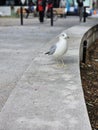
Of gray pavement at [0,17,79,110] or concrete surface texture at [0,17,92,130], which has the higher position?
concrete surface texture at [0,17,92,130]

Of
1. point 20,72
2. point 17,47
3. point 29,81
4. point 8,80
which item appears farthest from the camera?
point 17,47

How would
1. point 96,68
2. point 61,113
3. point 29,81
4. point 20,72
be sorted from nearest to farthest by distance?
point 61,113
point 29,81
point 20,72
point 96,68

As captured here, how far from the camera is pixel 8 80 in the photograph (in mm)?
7578

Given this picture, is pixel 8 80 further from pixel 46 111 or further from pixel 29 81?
pixel 46 111

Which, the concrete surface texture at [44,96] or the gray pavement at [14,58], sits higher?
the concrete surface texture at [44,96]

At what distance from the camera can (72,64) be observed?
7.62m

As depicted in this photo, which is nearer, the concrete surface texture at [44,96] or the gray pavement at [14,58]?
the concrete surface texture at [44,96]

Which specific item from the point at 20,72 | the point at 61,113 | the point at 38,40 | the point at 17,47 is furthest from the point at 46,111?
the point at 38,40

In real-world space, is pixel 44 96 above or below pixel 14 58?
above

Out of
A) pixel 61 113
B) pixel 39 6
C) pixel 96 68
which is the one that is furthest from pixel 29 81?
pixel 39 6

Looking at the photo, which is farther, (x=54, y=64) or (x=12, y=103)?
(x=54, y=64)

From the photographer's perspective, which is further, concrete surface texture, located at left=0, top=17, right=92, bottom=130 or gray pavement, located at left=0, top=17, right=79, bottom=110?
gray pavement, located at left=0, top=17, right=79, bottom=110

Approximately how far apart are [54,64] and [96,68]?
268 centimetres

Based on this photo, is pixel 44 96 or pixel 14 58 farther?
pixel 14 58
